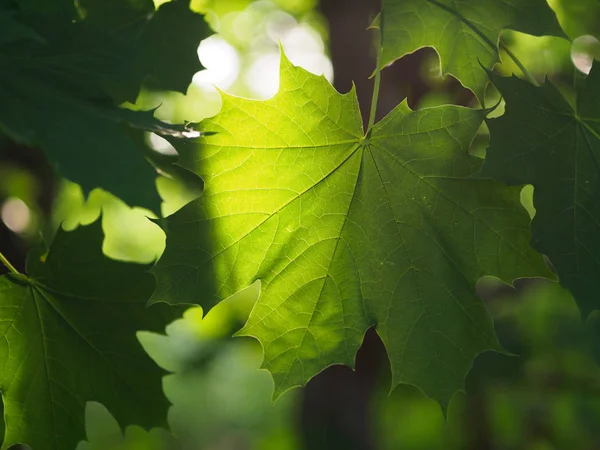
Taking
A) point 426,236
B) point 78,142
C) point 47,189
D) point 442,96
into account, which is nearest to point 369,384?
point 442,96

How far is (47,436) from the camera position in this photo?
1274mm

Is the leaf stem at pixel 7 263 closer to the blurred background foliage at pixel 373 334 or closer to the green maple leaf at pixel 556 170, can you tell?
the blurred background foliage at pixel 373 334

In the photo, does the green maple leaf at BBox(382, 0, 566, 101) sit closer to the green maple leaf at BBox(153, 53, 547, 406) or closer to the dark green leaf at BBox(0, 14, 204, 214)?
the green maple leaf at BBox(153, 53, 547, 406)

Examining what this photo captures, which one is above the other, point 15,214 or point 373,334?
point 15,214

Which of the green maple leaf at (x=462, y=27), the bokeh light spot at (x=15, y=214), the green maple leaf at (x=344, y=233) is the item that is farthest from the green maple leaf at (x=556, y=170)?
the bokeh light spot at (x=15, y=214)

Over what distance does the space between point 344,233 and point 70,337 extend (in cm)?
57

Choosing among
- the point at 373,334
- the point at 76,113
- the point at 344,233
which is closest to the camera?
the point at 76,113

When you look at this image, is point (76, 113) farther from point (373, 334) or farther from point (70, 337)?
point (373, 334)

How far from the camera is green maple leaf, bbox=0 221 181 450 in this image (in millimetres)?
1261

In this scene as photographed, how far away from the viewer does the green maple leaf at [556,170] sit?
1.00m

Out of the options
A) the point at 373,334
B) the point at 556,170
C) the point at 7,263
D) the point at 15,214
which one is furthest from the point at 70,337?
the point at 373,334

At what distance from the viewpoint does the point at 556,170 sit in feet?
3.44

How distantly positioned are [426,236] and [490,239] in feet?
0.34

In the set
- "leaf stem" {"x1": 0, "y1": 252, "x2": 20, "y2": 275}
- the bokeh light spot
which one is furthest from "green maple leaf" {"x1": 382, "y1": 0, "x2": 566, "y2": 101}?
the bokeh light spot
